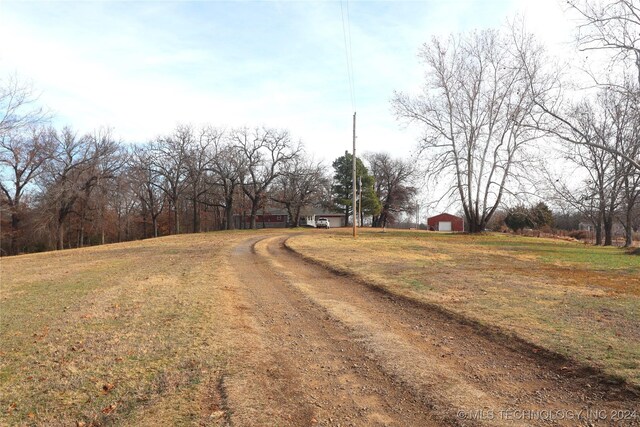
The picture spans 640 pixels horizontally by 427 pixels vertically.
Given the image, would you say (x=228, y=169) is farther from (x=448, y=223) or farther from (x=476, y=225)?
(x=448, y=223)

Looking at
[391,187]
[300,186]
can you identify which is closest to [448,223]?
[391,187]

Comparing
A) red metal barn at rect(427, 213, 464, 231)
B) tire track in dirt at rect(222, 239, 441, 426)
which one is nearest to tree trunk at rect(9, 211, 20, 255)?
tire track in dirt at rect(222, 239, 441, 426)

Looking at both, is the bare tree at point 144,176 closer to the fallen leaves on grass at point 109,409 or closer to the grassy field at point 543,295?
the grassy field at point 543,295

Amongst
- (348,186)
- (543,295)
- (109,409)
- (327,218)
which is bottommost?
(109,409)

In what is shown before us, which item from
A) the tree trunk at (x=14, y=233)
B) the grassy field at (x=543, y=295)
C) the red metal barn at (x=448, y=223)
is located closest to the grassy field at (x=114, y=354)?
the grassy field at (x=543, y=295)

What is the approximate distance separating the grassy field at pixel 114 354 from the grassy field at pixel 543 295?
4.32 metres

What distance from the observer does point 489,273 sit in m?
12.4

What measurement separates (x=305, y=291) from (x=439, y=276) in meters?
4.17

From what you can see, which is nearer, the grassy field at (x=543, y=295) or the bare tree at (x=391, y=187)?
the grassy field at (x=543, y=295)

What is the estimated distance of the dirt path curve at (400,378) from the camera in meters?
3.71

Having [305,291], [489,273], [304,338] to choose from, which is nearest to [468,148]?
[489,273]

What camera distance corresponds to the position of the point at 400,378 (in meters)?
4.53

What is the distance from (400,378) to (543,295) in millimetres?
5932

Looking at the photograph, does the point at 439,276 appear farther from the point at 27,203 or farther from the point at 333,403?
the point at 27,203
